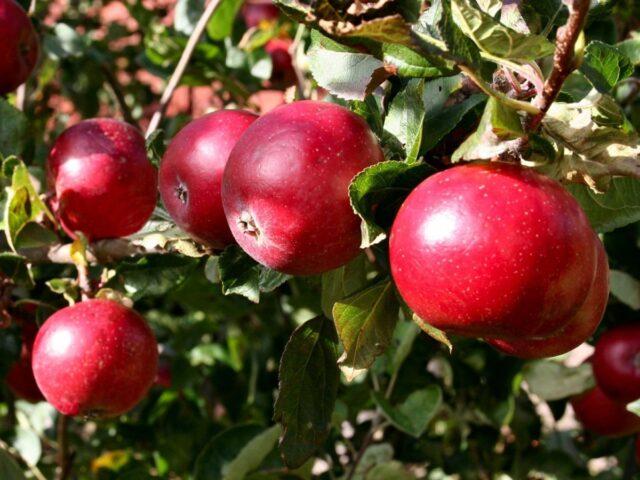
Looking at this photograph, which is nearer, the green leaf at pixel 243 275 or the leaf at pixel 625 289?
the green leaf at pixel 243 275

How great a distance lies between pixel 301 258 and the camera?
2.73 ft

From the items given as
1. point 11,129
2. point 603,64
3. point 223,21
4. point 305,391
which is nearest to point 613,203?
point 603,64

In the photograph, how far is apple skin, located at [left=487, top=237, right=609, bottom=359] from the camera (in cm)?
84

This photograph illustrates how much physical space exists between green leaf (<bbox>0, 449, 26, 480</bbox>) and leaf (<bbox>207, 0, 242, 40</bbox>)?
100 cm

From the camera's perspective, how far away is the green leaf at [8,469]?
136 cm

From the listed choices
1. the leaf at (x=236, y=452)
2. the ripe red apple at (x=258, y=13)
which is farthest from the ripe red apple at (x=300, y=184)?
the ripe red apple at (x=258, y=13)

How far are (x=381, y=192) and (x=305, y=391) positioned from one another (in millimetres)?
314

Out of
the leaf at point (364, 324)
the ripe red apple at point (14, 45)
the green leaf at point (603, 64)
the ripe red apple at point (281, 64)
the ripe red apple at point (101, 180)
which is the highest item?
the green leaf at point (603, 64)

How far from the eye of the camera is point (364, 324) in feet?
2.97

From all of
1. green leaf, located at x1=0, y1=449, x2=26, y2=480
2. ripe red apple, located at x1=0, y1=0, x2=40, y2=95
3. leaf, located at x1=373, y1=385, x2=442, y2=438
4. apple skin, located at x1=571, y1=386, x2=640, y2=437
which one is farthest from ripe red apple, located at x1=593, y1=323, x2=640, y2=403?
ripe red apple, located at x1=0, y1=0, x2=40, y2=95

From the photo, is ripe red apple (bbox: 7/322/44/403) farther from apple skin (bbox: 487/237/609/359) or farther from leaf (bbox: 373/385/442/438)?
apple skin (bbox: 487/237/609/359)

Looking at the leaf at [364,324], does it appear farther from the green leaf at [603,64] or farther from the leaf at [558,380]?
the leaf at [558,380]

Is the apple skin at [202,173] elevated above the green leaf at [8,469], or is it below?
above

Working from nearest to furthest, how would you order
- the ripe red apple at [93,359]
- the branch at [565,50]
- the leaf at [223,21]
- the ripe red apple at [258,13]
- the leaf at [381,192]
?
the branch at [565,50]
the leaf at [381,192]
the ripe red apple at [93,359]
the leaf at [223,21]
the ripe red apple at [258,13]
